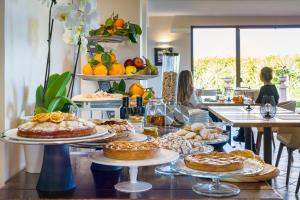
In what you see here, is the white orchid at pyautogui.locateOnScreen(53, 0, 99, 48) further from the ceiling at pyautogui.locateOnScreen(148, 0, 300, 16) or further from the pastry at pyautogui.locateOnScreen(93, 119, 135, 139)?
the ceiling at pyautogui.locateOnScreen(148, 0, 300, 16)

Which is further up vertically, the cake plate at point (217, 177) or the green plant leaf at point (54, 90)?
the green plant leaf at point (54, 90)

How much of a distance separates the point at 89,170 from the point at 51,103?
0.28 metres

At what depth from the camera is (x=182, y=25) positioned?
9.45 meters

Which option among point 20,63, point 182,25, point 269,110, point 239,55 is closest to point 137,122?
point 20,63

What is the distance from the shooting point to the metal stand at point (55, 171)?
3.62ft

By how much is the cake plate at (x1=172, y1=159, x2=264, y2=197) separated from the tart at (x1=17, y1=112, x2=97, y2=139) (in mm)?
289

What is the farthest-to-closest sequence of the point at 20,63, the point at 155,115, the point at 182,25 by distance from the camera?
the point at 182,25
the point at 155,115
the point at 20,63

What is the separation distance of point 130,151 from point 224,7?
7.54 m

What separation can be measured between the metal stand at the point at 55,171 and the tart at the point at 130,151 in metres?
0.13

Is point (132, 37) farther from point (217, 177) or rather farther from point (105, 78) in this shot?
point (217, 177)

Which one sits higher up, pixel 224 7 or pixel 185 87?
pixel 224 7

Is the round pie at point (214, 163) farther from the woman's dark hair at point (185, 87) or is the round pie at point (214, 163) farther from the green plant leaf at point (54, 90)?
the woman's dark hair at point (185, 87)

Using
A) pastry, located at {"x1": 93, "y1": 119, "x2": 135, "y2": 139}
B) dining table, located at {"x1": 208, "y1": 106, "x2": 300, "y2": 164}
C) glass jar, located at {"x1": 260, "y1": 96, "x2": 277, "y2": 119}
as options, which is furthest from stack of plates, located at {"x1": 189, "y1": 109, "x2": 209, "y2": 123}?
pastry, located at {"x1": 93, "y1": 119, "x2": 135, "y2": 139}

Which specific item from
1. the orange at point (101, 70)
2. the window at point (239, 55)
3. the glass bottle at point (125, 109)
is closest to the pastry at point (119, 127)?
the glass bottle at point (125, 109)
